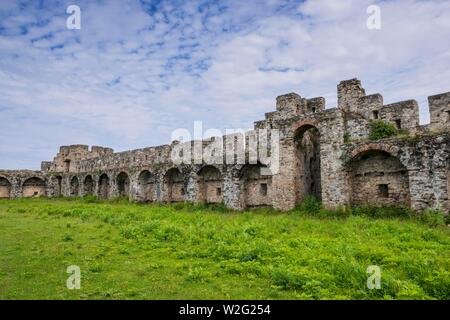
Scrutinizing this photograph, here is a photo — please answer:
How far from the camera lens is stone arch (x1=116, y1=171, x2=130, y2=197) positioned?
35.3 metres

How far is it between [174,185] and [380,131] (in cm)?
1720

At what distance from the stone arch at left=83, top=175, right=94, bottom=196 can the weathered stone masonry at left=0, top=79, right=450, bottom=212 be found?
1067 cm

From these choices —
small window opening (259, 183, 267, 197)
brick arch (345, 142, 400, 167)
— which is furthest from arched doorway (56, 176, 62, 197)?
brick arch (345, 142, 400, 167)

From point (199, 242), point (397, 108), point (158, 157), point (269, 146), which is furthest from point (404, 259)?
point (158, 157)

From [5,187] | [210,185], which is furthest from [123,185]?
[5,187]

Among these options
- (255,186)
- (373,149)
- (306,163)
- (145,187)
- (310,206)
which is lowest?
(310,206)

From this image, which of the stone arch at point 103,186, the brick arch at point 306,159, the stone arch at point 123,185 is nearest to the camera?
the brick arch at point 306,159

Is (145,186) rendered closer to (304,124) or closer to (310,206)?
(304,124)

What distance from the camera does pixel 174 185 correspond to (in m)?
28.9

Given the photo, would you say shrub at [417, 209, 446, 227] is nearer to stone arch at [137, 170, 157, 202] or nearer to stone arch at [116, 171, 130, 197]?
stone arch at [137, 170, 157, 202]

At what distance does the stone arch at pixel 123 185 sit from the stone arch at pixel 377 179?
2416 centimetres

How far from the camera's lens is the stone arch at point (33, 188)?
138ft

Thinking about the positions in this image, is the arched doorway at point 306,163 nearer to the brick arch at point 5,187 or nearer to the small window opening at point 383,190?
the small window opening at point 383,190

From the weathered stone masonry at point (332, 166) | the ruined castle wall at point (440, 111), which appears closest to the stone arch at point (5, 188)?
the weathered stone masonry at point (332, 166)
